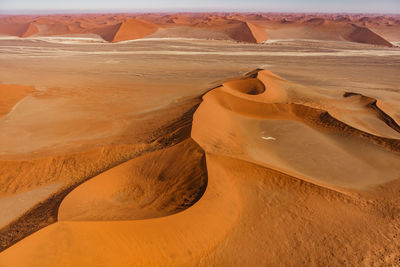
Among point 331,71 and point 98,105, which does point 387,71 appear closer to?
point 331,71

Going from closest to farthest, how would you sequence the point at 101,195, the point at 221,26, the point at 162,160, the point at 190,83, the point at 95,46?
the point at 101,195 < the point at 162,160 < the point at 190,83 < the point at 95,46 < the point at 221,26

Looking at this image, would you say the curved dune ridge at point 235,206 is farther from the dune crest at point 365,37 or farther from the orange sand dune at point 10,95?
the dune crest at point 365,37

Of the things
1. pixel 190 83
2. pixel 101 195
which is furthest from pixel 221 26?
pixel 101 195

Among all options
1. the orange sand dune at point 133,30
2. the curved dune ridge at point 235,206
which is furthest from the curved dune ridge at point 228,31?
the curved dune ridge at point 235,206

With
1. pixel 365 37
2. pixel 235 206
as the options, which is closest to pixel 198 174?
pixel 235 206

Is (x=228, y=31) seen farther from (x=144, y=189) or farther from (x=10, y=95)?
(x=144, y=189)
